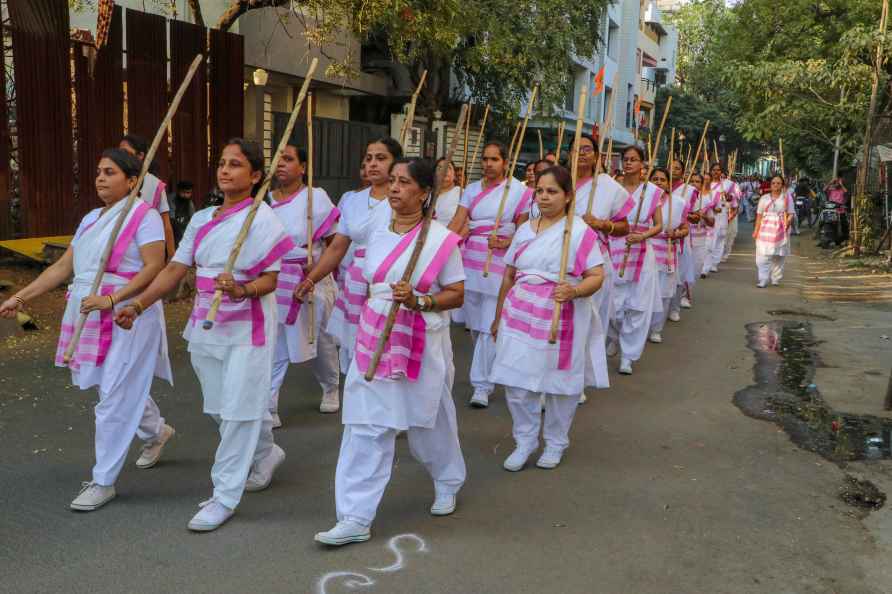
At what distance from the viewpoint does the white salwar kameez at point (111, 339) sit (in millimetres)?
4047

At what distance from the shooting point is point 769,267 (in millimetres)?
13227

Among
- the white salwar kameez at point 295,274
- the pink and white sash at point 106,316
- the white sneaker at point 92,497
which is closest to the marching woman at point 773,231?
the white salwar kameez at point 295,274

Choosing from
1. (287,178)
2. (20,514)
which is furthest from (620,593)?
(287,178)

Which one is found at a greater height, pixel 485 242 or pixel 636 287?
pixel 485 242

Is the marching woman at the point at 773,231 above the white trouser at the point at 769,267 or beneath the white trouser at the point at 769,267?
above

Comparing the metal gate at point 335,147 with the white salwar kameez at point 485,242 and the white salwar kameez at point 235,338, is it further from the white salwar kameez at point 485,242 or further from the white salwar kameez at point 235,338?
Result: the white salwar kameez at point 235,338

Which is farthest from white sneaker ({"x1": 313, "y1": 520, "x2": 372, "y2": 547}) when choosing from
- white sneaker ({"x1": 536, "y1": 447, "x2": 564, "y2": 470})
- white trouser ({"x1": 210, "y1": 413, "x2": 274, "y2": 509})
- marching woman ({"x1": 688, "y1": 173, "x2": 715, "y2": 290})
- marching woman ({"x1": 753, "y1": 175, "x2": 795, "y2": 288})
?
marching woman ({"x1": 753, "y1": 175, "x2": 795, "y2": 288})

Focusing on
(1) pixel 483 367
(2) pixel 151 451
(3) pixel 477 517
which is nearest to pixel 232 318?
(2) pixel 151 451

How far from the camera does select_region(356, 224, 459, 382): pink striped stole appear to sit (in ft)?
12.2

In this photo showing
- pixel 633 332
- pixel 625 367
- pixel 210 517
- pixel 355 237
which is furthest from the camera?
pixel 633 332

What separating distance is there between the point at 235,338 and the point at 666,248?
5.70 meters

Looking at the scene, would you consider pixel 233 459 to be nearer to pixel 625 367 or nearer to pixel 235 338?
pixel 235 338

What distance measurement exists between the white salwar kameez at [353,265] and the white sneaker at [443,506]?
1399 millimetres

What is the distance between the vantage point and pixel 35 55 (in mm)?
9414
